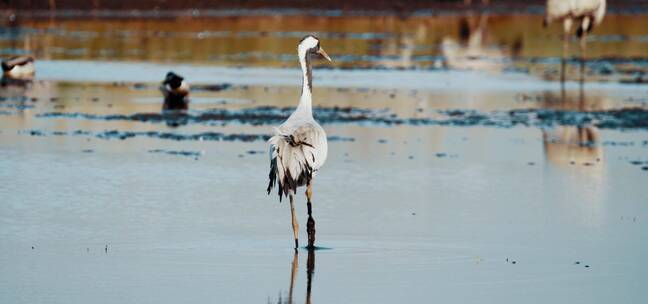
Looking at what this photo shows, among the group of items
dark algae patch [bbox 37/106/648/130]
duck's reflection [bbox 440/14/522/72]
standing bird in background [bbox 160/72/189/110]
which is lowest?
dark algae patch [bbox 37/106/648/130]

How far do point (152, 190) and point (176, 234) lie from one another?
2370mm

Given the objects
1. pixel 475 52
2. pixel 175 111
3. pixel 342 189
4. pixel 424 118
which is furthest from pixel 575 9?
pixel 342 189

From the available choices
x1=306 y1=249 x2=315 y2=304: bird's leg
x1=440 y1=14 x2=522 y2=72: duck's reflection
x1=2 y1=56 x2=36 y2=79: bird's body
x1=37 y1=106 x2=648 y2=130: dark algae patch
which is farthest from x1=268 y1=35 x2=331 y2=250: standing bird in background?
x1=440 y1=14 x2=522 y2=72: duck's reflection

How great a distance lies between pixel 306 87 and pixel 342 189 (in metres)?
2.28

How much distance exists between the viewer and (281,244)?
10.8m

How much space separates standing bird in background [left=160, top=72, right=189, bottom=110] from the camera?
22.3 m

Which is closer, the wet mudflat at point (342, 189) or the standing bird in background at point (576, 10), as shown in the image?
the wet mudflat at point (342, 189)

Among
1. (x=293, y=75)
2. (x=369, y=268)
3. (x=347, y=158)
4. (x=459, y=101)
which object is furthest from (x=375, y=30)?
(x=369, y=268)

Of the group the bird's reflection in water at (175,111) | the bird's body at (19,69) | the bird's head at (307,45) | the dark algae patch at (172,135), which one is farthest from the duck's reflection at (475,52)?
the bird's head at (307,45)

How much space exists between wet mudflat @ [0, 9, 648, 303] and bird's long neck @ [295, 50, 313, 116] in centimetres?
100

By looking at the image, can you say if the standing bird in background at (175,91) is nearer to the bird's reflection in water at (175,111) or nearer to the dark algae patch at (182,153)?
the bird's reflection in water at (175,111)

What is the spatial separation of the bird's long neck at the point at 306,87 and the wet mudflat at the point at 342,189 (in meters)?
1.00

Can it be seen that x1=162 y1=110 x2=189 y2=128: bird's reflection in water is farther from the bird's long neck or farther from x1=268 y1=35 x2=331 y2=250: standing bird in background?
x1=268 y1=35 x2=331 y2=250: standing bird in background

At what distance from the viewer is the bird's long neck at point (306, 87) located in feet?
37.1
